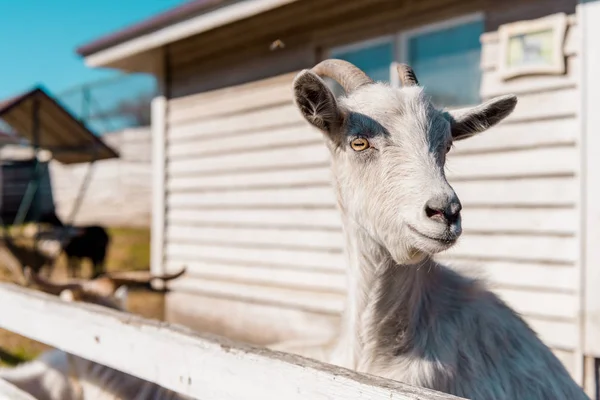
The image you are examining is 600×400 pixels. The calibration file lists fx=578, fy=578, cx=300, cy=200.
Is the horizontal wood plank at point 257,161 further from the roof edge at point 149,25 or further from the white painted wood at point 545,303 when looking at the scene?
the white painted wood at point 545,303

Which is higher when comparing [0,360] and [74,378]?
[74,378]

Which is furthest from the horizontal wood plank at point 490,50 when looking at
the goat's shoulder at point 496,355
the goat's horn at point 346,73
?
the goat's shoulder at point 496,355

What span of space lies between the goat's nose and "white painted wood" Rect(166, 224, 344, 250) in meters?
3.28

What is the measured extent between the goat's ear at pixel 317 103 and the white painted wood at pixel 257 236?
283 cm

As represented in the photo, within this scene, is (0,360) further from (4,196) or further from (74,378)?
(4,196)

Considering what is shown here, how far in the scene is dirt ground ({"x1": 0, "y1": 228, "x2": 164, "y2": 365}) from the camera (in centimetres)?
573

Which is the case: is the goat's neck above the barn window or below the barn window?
below

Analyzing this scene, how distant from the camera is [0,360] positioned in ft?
17.8

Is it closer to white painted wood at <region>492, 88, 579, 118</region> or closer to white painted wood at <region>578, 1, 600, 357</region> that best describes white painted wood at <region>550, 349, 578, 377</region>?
white painted wood at <region>578, 1, 600, 357</region>

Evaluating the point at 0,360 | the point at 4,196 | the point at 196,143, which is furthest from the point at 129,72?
the point at 4,196

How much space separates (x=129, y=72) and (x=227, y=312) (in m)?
3.80

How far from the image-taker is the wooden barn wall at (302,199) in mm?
4266

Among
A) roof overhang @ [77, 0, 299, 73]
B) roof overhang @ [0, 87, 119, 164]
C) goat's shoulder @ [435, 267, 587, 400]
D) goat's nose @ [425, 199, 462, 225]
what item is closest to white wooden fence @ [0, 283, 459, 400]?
goat's nose @ [425, 199, 462, 225]

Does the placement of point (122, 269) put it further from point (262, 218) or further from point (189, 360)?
point (189, 360)
